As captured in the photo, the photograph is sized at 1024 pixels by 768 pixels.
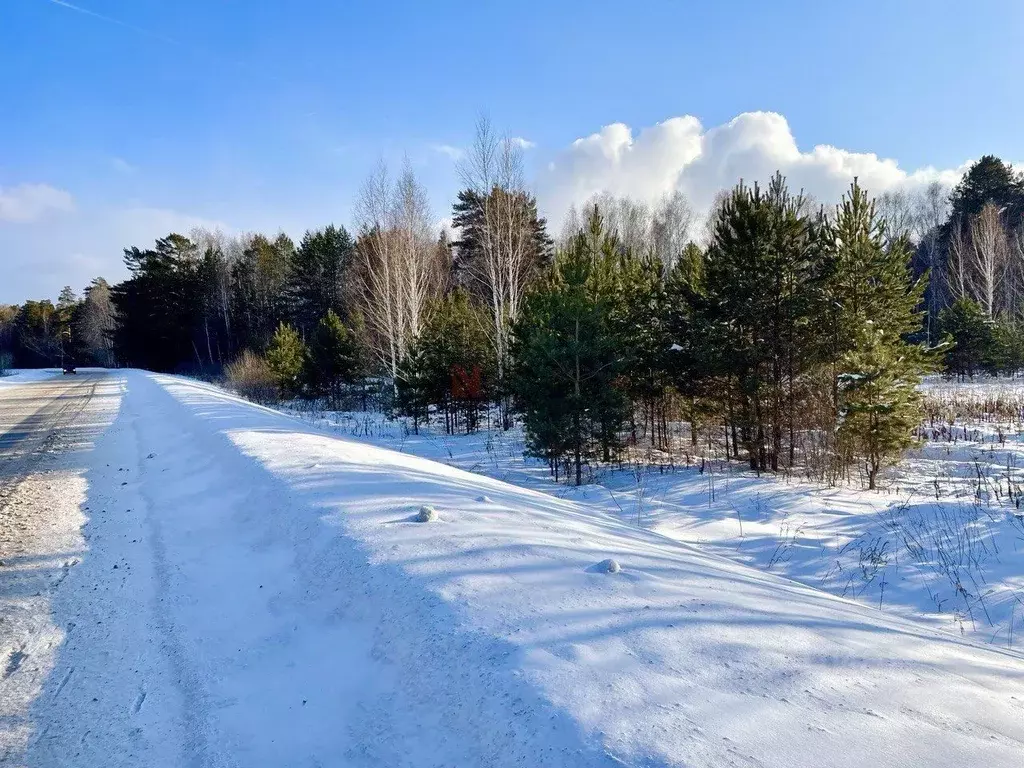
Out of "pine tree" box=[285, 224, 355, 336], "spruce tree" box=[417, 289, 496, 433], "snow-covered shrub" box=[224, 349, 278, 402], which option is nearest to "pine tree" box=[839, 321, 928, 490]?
"spruce tree" box=[417, 289, 496, 433]

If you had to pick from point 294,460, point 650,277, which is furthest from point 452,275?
point 294,460

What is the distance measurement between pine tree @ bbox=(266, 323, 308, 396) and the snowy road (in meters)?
23.4

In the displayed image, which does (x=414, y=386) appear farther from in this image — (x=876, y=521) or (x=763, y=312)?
(x=876, y=521)

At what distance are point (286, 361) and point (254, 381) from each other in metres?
4.26

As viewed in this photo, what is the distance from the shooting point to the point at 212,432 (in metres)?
9.94

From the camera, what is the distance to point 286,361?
27.9 metres

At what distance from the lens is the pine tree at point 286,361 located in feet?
91.5

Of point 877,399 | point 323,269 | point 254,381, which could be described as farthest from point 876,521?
point 323,269

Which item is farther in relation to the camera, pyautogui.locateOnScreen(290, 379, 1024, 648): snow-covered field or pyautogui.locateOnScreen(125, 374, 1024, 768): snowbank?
pyautogui.locateOnScreen(290, 379, 1024, 648): snow-covered field

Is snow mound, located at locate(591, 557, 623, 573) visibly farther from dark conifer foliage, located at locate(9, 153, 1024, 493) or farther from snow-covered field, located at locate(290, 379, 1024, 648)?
dark conifer foliage, located at locate(9, 153, 1024, 493)

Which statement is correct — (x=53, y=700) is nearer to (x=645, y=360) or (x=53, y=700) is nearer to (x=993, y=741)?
(x=993, y=741)

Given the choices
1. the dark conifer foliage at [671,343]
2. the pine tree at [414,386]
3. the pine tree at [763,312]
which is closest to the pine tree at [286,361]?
the dark conifer foliage at [671,343]

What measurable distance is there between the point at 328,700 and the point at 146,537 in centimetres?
389

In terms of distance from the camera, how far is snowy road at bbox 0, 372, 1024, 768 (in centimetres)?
236
